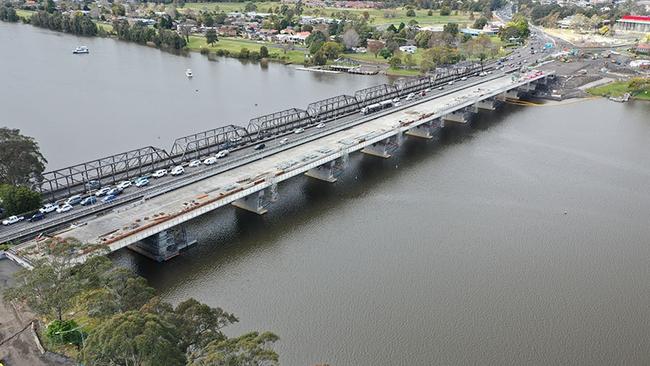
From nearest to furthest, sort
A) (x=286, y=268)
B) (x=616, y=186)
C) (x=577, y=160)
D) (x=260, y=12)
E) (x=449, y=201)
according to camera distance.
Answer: (x=286, y=268) < (x=449, y=201) < (x=616, y=186) < (x=577, y=160) < (x=260, y=12)

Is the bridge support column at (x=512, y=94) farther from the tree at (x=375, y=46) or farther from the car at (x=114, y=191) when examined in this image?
the car at (x=114, y=191)

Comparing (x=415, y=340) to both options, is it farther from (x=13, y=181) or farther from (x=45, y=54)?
(x=45, y=54)

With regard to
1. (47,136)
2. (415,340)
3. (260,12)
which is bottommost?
(415,340)

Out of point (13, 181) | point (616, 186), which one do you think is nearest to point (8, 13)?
point (13, 181)

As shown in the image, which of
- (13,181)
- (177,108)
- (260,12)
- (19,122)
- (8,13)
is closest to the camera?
(13,181)

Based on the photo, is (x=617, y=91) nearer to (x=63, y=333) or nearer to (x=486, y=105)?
(x=486, y=105)

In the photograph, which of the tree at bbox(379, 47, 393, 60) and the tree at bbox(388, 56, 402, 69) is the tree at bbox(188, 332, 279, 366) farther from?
the tree at bbox(379, 47, 393, 60)

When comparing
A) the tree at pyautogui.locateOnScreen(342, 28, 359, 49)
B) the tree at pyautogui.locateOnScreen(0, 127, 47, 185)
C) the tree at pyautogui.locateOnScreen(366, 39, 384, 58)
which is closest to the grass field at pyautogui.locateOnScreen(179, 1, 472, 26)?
the tree at pyautogui.locateOnScreen(342, 28, 359, 49)
